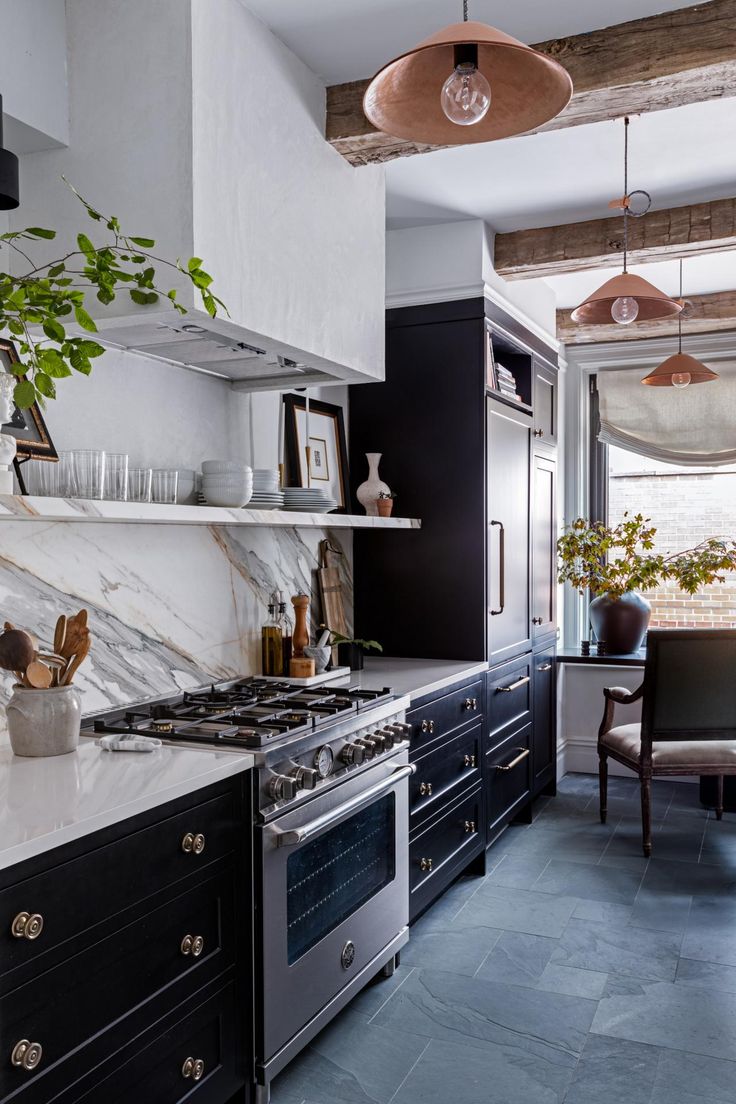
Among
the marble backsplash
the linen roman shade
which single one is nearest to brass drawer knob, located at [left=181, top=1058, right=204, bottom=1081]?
the marble backsplash

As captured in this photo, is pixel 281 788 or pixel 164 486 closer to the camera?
pixel 281 788

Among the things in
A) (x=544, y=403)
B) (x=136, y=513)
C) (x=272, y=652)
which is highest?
(x=544, y=403)

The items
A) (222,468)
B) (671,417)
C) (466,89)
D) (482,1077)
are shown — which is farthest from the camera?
(671,417)

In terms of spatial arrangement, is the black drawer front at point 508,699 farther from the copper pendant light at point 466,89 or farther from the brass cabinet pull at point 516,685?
the copper pendant light at point 466,89

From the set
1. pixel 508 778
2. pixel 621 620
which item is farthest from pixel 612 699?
pixel 621 620

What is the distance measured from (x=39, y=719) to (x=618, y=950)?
211cm

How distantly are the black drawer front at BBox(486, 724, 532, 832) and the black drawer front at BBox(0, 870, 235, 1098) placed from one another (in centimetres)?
199

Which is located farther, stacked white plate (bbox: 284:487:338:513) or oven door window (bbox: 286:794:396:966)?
stacked white plate (bbox: 284:487:338:513)

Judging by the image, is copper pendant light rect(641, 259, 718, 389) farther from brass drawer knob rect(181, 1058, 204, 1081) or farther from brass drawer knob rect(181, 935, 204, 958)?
brass drawer knob rect(181, 1058, 204, 1081)

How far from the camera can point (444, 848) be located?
336 centimetres

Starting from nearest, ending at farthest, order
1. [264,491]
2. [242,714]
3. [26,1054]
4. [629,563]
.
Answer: [26,1054], [242,714], [264,491], [629,563]

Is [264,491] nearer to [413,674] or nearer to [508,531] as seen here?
[413,674]

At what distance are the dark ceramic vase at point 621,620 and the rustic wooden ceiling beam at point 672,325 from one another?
1550 mm

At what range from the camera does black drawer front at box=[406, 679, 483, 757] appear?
10.2 feet
